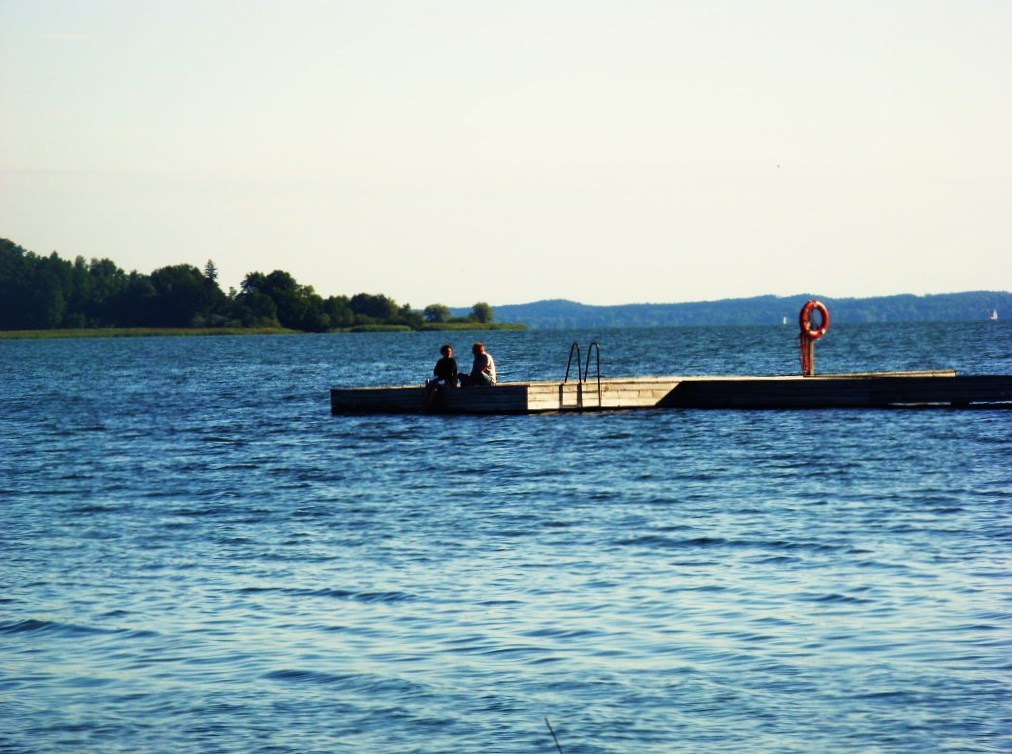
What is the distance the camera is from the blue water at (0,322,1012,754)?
34.7ft

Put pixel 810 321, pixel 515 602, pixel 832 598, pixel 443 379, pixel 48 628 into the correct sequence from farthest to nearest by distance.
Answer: pixel 810 321 < pixel 443 379 < pixel 515 602 < pixel 832 598 < pixel 48 628

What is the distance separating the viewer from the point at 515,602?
14.4 metres

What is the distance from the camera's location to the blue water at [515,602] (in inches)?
417

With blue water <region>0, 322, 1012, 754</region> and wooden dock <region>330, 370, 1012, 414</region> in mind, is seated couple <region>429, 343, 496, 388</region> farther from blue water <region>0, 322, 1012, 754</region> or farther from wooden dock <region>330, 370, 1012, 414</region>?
blue water <region>0, 322, 1012, 754</region>

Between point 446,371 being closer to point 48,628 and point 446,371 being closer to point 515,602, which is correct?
point 515,602

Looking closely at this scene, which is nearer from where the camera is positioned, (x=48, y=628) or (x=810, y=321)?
(x=48, y=628)

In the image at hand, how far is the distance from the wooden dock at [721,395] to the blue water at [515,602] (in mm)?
7653

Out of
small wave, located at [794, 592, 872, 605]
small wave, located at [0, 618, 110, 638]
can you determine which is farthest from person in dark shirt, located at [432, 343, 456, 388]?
small wave, located at [0, 618, 110, 638]

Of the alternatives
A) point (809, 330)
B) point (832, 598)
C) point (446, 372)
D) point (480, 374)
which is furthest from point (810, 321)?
point (832, 598)

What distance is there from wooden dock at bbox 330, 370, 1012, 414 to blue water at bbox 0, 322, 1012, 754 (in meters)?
7.65

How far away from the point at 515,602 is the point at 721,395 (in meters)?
28.2

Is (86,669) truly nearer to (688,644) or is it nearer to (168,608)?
(168,608)

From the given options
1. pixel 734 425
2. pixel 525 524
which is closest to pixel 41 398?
pixel 734 425

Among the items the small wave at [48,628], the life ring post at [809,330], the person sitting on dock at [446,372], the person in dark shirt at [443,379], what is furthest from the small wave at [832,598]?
the life ring post at [809,330]
